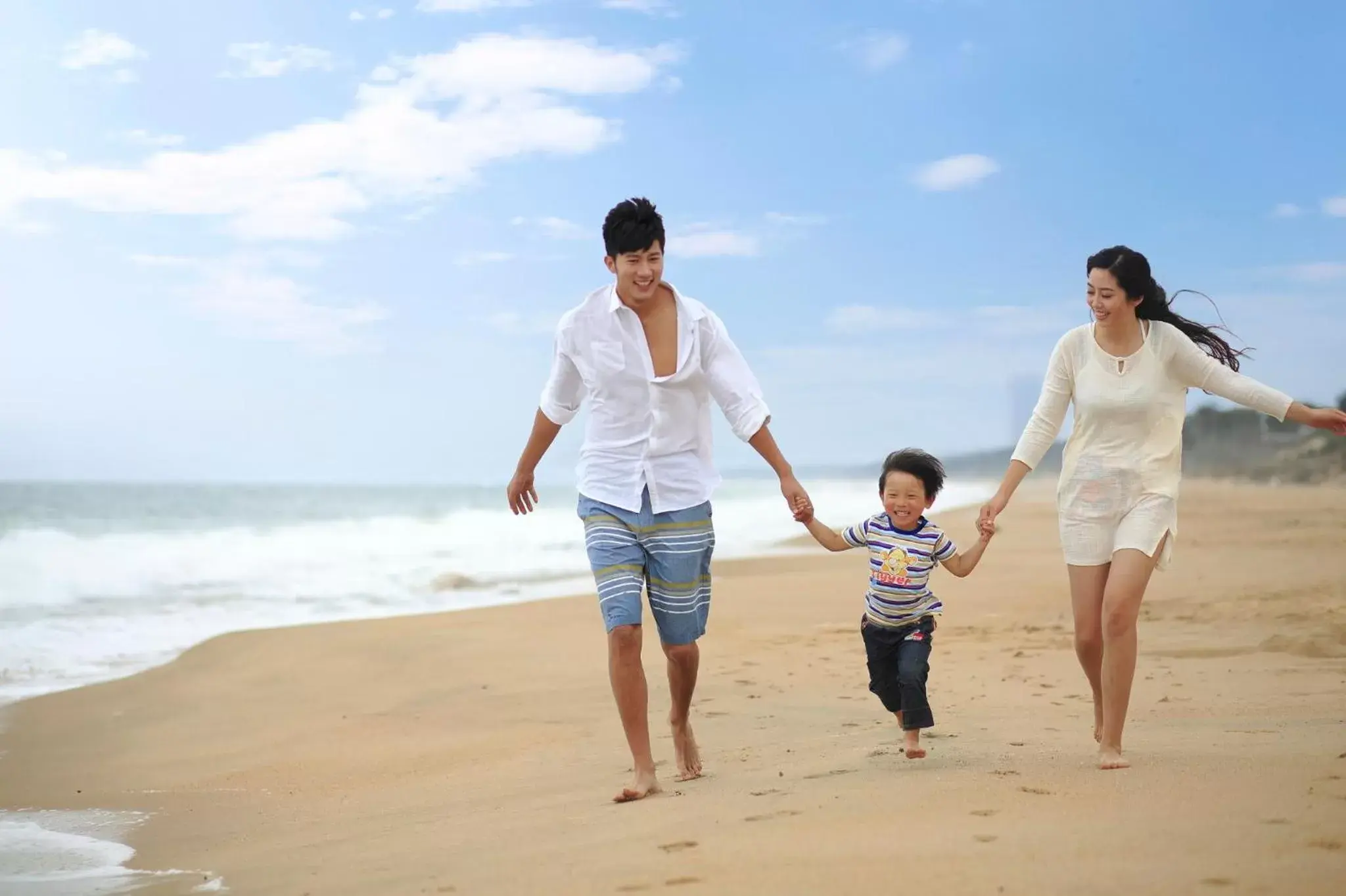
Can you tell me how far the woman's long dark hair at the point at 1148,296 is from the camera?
16.0ft

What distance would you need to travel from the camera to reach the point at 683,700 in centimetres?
512

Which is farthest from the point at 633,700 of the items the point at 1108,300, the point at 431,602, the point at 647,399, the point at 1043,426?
the point at 431,602

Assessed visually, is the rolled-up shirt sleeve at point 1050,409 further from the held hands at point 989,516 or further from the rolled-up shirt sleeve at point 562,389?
the rolled-up shirt sleeve at point 562,389

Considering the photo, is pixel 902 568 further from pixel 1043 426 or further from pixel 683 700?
pixel 683 700

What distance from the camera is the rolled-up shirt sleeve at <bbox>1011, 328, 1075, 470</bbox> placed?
5094 mm

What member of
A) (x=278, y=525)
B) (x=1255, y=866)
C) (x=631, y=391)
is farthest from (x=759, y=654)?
(x=278, y=525)

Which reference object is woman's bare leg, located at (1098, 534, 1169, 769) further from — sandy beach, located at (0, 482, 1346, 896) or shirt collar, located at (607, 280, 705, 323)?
shirt collar, located at (607, 280, 705, 323)

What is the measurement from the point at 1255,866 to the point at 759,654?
597 centimetres

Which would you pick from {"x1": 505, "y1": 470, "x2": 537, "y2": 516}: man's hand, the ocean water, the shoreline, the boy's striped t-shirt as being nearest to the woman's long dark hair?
the boy's striped t-shirt

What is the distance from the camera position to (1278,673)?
730 cm

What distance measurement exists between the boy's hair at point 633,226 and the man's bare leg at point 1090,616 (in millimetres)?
2119

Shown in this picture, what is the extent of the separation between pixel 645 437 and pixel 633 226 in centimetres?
82

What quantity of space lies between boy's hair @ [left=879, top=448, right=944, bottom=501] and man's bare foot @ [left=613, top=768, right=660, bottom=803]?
146 cm

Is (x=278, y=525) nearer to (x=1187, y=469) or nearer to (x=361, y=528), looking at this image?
(x=361, y=528)
